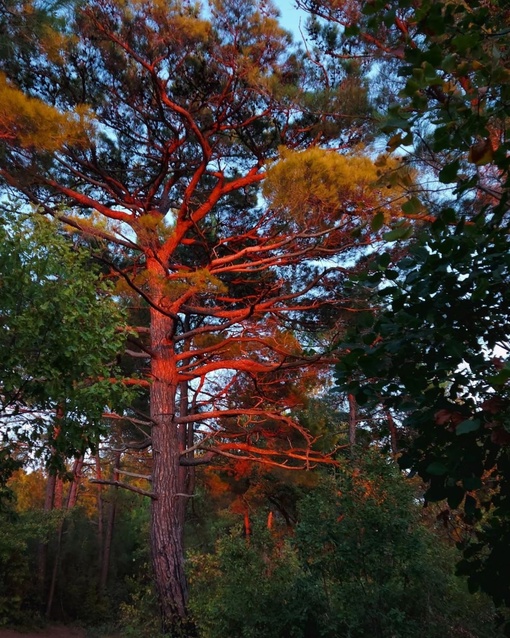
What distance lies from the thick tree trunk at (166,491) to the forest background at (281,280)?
0.10 feet

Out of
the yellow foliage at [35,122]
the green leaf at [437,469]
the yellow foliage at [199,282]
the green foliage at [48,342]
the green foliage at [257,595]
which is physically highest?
the yellow foliage at [35,122]

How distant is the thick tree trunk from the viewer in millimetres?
7230

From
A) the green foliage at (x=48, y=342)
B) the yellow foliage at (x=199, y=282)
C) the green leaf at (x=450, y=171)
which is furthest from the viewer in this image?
the yellow foliage at (x=199, y=282)

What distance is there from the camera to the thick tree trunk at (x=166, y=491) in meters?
7.23

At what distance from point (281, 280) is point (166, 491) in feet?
11.1

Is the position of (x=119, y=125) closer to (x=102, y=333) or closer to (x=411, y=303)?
(x=102, y=333)

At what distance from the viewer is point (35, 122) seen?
6.73 metres

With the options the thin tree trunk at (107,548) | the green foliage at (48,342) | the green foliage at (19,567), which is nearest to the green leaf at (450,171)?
the green foliage at (48,342)

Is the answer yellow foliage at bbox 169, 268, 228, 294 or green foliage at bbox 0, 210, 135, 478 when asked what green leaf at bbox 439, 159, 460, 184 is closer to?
green foliage at bbox 0, 210, 135, 478

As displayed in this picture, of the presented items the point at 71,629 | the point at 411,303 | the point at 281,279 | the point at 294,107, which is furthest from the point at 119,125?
the point at 71,629

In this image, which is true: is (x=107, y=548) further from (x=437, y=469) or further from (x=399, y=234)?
(x=399, y=234)

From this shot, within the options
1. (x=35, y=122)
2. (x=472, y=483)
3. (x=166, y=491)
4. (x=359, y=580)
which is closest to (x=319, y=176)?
(x=35, y=122)

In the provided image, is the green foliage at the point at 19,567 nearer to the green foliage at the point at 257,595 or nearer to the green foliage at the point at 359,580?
the green foliage at the point at 257,595

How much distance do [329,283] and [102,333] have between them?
14.3ft
